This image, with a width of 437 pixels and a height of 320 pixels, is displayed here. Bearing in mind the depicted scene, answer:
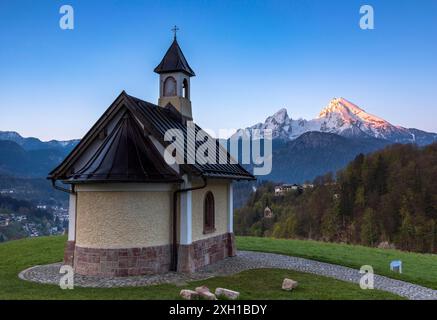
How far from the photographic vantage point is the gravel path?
38.8ft

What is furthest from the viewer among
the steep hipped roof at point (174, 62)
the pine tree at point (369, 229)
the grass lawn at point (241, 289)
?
the pine tree at point (369, 229)

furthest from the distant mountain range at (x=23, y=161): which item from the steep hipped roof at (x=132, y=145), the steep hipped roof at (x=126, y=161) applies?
the steep hipped roof at (x=126, y=161)

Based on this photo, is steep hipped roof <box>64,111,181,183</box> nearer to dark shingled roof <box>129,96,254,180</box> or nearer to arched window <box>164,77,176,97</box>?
dark shingled roof <box>129,96,254,180</box>

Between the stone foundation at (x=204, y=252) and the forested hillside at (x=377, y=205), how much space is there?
30.9 meters

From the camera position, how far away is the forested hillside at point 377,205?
48031 millimetres

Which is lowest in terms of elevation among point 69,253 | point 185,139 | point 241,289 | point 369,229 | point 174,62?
point 369,229

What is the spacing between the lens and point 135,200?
12.9 meters

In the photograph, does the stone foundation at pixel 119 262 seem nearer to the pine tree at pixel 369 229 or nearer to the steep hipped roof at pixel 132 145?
the steep hipped roof at pixel 132 145

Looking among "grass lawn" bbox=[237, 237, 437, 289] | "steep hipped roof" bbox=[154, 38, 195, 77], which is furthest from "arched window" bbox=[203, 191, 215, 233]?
"steep hipped roof" bbox=[154, 38, 195, 77]

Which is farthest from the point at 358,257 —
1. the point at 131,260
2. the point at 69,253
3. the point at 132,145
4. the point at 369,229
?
the point at 369,229

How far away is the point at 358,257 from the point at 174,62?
10895 mm

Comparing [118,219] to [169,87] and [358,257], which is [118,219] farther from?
[358,257]

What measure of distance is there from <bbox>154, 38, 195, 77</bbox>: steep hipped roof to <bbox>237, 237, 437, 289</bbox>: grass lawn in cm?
851
